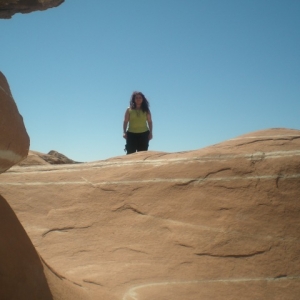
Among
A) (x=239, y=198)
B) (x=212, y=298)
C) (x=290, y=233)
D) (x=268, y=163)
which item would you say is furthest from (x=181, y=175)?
(x=212, y=298)

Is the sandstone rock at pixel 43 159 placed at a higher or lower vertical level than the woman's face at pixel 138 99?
lower

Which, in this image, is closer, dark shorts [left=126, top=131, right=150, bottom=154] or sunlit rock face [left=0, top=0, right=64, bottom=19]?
sunlit rock face [left=0, top=0, right=64, bottom=19]

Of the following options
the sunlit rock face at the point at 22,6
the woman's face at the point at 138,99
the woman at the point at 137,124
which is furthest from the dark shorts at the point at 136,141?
the sunlit rock face at the point at 22,6

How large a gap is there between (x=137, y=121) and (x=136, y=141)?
0.36m

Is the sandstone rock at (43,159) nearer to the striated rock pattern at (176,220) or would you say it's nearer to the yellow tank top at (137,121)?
the striated rock pattern at (176,220)

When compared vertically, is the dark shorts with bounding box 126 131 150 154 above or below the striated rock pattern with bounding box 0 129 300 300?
above

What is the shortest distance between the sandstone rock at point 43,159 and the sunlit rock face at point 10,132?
4097 millimetres

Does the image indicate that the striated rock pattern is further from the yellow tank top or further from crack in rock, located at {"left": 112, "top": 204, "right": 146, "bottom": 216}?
the yellow tank top

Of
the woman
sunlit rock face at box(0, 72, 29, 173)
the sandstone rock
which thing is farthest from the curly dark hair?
sunlit rock face at box(0, 72, 29, 173)

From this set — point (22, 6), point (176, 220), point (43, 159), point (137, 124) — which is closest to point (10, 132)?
point (22, 6)

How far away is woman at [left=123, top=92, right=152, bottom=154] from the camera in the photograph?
258 inches

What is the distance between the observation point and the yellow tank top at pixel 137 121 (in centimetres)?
654

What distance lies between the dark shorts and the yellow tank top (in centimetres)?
8

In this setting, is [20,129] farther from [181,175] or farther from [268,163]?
[268,163]
